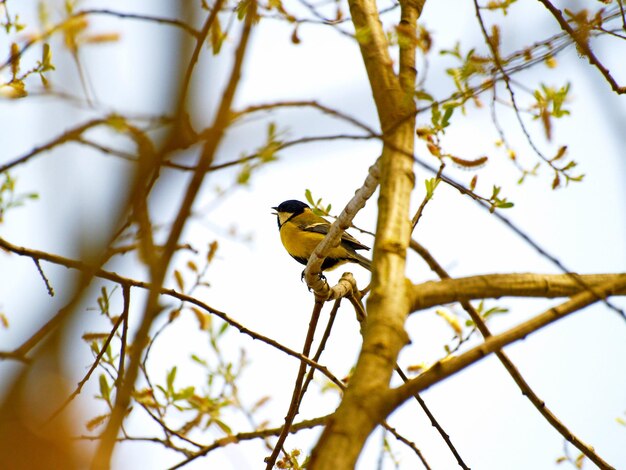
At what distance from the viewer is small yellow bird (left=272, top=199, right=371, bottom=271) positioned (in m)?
6.68

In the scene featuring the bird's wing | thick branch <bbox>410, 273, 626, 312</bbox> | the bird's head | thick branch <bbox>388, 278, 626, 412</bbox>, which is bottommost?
thick branch <bbox>388, 278, 626, 412</bbox>

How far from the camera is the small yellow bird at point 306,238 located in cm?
668

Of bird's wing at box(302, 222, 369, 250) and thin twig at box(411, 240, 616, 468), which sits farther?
bird's wing at box(302, 222, 369, 250)

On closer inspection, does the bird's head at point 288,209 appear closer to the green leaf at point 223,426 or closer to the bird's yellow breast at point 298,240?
the bird's yellow breast at point 298,240

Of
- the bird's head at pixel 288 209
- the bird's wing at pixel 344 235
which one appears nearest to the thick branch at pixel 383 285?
the bird's wing at pixel 344 235

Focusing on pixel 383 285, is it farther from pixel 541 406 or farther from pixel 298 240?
pixel 298 240

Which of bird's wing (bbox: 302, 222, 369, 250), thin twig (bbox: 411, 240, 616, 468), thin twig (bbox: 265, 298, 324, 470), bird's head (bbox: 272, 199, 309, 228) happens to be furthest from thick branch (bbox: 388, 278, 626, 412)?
bird's head (bbox: 272, 199, 309, 228)

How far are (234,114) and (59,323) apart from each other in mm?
627

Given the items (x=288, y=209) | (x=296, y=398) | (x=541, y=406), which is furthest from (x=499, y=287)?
(x=288, y=209)

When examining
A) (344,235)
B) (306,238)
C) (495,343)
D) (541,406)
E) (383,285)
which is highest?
(306,238)

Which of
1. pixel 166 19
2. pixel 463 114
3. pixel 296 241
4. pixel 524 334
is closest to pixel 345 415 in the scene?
pixel 524 334

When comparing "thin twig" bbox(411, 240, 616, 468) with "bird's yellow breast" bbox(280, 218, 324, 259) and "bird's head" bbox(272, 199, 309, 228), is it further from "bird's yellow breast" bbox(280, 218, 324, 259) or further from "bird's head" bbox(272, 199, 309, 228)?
"bird's head" bbox(272, 199, 309, 228)

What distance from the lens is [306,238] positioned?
277 inches

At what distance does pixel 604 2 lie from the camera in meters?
2.77
